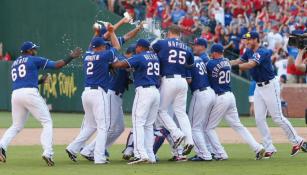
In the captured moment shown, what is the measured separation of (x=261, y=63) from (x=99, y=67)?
9.92 ft

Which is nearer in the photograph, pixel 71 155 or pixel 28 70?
pixel 28 70

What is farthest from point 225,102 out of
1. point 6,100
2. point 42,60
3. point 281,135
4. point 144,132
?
point 6,100

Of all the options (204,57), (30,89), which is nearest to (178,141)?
(204,57)

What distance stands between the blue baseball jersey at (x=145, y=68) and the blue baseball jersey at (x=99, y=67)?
0.33m

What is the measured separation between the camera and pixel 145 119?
44.2 feet

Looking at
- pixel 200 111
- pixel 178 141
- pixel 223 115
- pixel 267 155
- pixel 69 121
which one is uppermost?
pixel 200 111

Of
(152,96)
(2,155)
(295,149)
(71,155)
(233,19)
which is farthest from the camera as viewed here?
(233,19)

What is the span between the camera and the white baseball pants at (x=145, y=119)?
13281 mm

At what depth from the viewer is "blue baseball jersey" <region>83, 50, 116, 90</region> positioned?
13.4 meters

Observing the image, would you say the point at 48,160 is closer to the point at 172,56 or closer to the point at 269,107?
the point at 172,56

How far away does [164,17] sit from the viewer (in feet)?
91.8

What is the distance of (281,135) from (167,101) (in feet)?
21.8

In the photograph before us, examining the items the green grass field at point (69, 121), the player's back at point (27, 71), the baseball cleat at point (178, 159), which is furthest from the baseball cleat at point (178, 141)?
the green grass field at point (69, 121)

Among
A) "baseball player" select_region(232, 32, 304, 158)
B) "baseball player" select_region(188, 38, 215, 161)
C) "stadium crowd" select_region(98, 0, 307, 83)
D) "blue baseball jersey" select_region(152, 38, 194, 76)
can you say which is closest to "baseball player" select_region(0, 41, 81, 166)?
"blue baseball jersey" select_region(152, 38, 194, 76)
